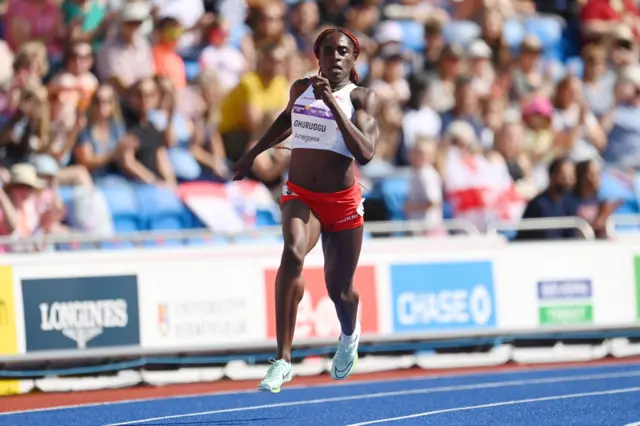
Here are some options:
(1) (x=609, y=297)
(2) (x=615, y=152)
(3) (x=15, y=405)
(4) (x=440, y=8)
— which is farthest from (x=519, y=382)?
(4) (x=440, y=8)

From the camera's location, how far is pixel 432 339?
12.2 m

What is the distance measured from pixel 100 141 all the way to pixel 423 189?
3614 mm

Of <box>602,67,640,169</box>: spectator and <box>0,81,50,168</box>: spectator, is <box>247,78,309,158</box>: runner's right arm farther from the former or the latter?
<box>602,67,640,169</box>: spectator

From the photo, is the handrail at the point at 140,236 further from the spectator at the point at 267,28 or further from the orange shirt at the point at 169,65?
the spectator at the point at 267,28

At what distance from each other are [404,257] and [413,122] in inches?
119

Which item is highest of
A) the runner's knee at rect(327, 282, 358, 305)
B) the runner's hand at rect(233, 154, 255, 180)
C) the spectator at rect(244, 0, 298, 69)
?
the spectator at rect(244, 0, 298, 69)

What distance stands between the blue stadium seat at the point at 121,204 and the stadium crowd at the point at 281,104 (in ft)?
0.35

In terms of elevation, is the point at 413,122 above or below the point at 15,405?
above

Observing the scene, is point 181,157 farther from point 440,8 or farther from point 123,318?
point 440,8

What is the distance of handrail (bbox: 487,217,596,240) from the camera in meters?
12.5

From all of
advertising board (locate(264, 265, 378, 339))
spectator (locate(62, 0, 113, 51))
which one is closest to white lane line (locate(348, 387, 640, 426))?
advertising board (locate(264, 265, 378, 339))

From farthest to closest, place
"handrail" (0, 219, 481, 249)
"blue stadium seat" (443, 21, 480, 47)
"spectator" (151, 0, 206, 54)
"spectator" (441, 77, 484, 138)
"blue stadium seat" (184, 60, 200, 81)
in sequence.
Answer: "blue stadium seat" (443, 21, 480, 47), "spectator" (441, 77, 484, 138), "spectator" (151, 0, 206, 54), "blue stadium seat" (184, 60, 200, 81), "handrail" (0, 219, 481, 249)

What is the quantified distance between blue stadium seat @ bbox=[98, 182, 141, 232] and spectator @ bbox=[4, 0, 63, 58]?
2.07 m

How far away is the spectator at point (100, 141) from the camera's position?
→ 12.3 meters
